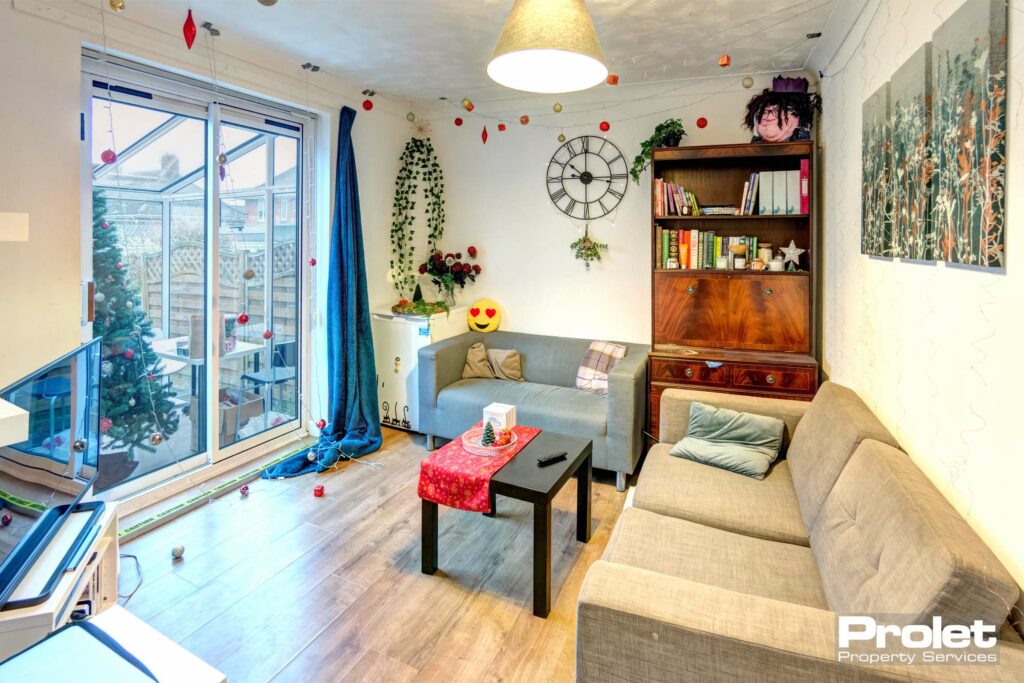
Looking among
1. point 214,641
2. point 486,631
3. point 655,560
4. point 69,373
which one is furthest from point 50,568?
point 655,560

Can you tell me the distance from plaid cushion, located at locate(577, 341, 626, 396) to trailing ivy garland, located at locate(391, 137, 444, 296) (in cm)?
159

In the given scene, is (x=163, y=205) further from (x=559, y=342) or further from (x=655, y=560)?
(x=655, y=560)

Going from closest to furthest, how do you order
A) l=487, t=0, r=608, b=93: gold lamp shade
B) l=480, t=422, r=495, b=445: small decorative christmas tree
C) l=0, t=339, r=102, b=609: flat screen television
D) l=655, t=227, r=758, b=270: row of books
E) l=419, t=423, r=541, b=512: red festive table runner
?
l=0, t=339, r=102, b=609: flat screen television < l=487, t=0, r=608, b=93: gold lamp shade < l=419, t=423, r=541, b=512: red festive table runner < l=480, t=422, r=495, b=445: small decorative christmas tree < l=655, t=227, r=758, b=270: row of books

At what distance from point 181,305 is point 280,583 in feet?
5.62

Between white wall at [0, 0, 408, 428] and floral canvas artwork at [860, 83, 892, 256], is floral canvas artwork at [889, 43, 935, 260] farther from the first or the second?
white wall at [0, 0, 408, 428]

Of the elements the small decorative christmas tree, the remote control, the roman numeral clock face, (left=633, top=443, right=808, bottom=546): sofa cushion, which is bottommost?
(left=633, top=443, right=808, bottom=546): sofa cushion

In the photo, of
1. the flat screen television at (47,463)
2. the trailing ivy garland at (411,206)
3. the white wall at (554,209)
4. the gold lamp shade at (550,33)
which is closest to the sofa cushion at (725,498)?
the gold lamp shade at (550,33)

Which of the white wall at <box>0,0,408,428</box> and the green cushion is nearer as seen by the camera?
the white wall at <box>0,0,408,428</box>

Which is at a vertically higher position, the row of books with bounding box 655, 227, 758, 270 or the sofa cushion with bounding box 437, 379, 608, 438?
the row of books with bounding box 655, 227, 758, 270

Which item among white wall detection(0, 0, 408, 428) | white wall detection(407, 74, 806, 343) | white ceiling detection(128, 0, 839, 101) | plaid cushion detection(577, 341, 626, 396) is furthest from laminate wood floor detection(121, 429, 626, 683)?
white ceiling detection(128, 0, 839, 101)

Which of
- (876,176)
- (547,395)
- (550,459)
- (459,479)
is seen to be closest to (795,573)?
(550,459)

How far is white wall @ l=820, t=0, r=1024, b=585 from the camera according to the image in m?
1.18

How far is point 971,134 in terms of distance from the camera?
1326 mm

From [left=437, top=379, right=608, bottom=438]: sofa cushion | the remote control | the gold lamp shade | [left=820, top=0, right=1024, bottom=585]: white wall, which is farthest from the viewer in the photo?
[left=437, top=379, right=608, bottom=438]: sofa cushion
